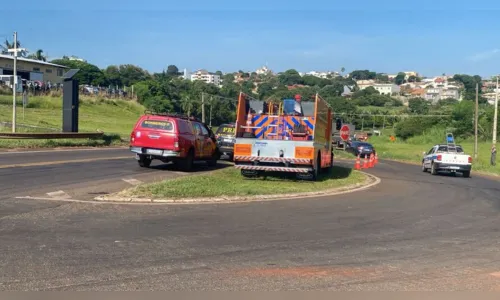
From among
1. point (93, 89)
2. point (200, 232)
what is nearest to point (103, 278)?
point (200, 232)

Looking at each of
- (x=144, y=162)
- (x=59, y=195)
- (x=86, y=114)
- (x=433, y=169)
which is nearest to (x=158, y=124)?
(x=144, y=162)

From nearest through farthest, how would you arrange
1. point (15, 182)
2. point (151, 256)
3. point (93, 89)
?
point (151, 256), point (15, 182), point (93, 89)

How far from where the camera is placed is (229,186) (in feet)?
50.1

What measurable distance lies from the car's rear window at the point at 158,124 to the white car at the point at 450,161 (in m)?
14.9

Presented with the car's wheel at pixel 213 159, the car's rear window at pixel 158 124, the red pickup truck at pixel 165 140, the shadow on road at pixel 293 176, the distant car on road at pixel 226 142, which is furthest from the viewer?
the distant car on road at pixel 226 142

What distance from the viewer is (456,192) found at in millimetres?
18703

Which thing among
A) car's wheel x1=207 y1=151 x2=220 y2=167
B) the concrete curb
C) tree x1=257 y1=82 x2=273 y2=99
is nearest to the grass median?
tree x1=257 y1=82 x2=273 y2=99

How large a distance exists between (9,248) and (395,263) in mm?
5147

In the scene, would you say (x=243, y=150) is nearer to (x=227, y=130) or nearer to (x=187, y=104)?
(x=227, y=130)

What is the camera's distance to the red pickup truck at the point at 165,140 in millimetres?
19359

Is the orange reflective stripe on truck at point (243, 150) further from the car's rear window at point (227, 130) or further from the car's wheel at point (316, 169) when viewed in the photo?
the car's rear window at point (227, 130)

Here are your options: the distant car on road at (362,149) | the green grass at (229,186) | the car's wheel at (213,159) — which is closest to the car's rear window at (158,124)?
the green grass at (229,186)

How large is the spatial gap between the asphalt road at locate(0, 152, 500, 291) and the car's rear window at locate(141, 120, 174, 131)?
5755 mm

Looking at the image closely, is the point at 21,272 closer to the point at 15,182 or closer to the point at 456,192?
the point at 15,182
